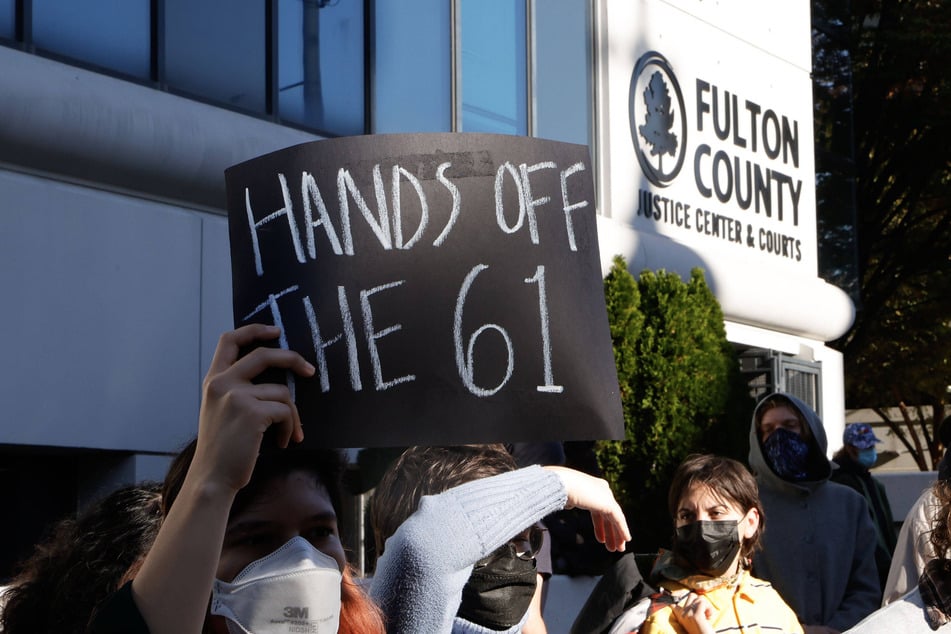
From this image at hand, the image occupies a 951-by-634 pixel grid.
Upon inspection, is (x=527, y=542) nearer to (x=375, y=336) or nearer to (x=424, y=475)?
(x=424, y=475)

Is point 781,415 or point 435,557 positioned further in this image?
point 781,415

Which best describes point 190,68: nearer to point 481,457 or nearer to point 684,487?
point 684,487

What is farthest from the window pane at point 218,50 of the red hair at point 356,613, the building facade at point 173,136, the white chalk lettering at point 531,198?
the red hair at point 356,613

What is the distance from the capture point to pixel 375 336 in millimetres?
2240

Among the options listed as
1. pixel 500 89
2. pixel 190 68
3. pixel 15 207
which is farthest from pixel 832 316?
pixel 15 207

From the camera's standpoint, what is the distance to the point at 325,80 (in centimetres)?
892

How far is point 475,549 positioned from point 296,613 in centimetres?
54

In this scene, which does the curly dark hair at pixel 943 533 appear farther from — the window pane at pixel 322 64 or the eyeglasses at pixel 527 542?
the window pane at pixel 322 64

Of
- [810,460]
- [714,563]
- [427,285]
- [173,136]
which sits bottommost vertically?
[714,563]

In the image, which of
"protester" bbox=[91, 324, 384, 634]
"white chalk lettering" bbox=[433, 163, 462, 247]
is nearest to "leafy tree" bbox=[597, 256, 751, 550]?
"white chalk lettering" bbox=[433, 163, 462, 247]

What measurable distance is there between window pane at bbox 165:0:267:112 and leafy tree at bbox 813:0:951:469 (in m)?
11.4

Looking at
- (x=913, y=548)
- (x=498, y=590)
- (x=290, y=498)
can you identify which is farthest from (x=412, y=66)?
(x=290, y=498)

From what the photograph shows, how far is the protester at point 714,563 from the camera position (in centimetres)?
477

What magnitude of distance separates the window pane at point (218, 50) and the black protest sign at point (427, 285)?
19.3ft
